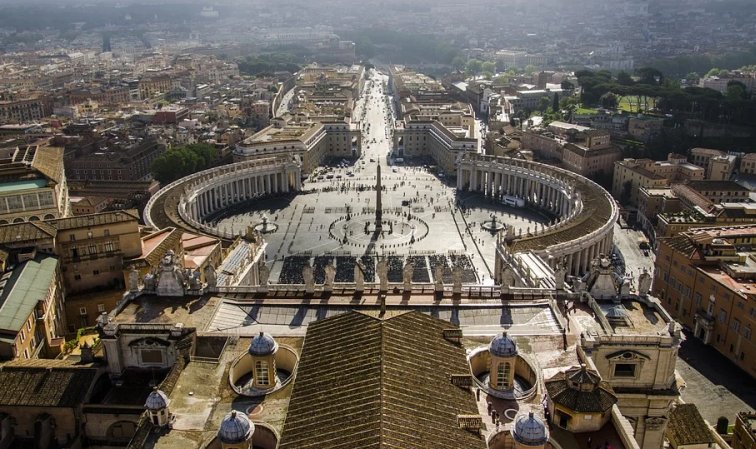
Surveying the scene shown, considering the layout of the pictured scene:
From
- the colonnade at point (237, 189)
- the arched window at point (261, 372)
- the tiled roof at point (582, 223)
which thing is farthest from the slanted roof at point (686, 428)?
the colonnade at point (237, 189)

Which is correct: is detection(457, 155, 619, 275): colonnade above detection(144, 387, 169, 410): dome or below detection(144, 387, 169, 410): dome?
below

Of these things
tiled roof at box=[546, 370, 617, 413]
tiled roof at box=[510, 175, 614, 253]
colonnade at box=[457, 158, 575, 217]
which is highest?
tiled roof at box=[546, 370, 617, 413]

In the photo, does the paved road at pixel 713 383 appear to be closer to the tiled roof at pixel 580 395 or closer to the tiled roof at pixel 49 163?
the tiled roof at pixel 580 395

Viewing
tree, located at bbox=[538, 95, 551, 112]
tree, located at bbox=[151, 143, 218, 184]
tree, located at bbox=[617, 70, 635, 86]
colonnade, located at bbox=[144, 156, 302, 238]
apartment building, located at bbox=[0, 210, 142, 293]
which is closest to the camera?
apartment building, located at bbox=[0, 210, 142, 293]

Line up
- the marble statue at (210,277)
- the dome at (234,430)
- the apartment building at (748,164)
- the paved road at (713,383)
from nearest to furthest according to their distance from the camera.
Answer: the dome at (234,430) < the marble statue at (210,277) < the paved road at (713,383) < the apartment building at (748,164)

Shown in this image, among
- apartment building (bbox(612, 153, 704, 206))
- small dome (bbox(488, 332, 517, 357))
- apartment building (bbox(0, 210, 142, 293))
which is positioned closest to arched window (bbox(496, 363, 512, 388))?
small dome (bbox(488, 332, 517, 357))

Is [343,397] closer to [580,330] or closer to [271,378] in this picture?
[271,378]

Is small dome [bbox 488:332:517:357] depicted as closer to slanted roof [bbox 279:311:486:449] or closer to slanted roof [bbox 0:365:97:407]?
slanted roof [bbox 279:311:486:449]

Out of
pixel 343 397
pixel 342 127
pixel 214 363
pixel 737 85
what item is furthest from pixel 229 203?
pixel 737 85
